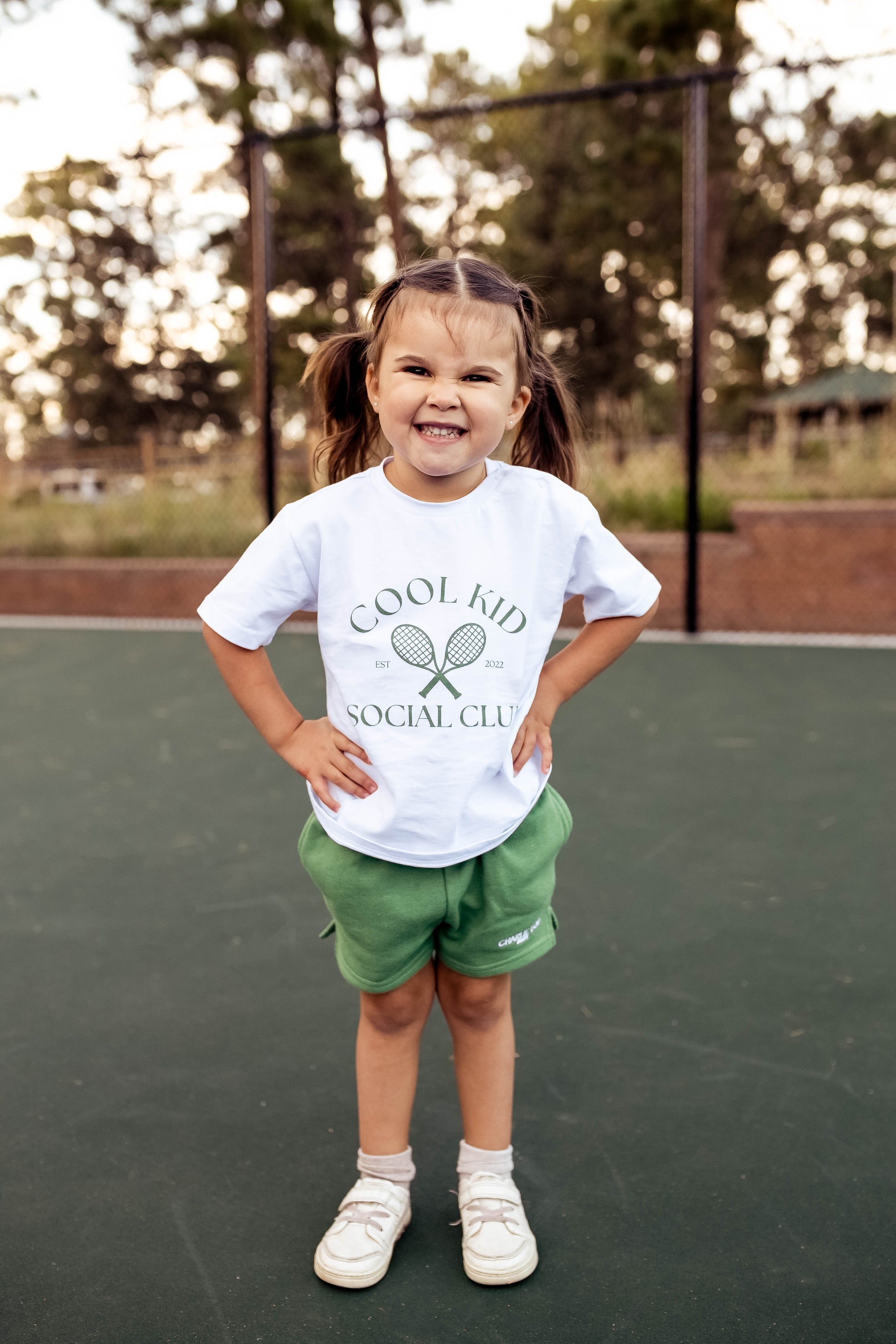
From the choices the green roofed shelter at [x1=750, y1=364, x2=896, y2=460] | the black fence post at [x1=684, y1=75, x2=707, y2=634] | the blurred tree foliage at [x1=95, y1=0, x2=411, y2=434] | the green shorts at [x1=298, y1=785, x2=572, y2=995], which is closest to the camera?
the green shorts at [x1=298, y1=785, x2=572, y2=995]

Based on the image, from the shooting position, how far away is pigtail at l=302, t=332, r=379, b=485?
4.23 feet

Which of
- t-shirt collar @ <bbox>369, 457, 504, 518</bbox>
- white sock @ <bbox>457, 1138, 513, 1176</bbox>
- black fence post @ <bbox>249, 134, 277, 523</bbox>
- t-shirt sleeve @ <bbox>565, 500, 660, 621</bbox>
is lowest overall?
white sock @ <bbox>457, 1138, 513, 1176</bbox>

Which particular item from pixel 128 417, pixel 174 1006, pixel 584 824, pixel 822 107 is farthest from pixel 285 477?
pixel 128 417

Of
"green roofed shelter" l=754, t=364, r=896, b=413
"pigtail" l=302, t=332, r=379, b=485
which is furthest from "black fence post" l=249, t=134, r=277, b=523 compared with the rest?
"green roofed shelter" l=754, t=364, r=896, b=413

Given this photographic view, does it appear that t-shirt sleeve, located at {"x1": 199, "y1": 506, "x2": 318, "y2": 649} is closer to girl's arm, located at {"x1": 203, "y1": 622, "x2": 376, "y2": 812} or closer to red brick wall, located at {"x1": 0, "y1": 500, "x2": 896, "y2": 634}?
girl's arm, located at {"x1": 203, "y1": 622, "x2": 376, "y2": 812}

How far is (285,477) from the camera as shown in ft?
25.9

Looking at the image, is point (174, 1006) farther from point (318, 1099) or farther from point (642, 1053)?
point (642, 1053)

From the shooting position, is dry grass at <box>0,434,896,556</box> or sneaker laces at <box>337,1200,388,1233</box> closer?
sneaker laces at <box>337,1200,388,1233</box>

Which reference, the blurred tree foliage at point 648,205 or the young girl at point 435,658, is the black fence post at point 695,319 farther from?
→ the young girl at point 435,658

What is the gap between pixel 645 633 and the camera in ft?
18.8

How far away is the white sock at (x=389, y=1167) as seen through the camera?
4.31ft

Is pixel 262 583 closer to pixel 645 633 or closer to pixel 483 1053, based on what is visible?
pixel 483 1053

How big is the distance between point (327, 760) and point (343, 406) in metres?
0.45

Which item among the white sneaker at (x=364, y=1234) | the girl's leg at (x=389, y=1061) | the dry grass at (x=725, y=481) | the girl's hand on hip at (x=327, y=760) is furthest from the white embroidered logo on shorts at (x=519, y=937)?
the dry grass at (x=725, y=481)
